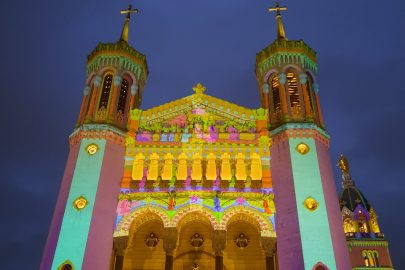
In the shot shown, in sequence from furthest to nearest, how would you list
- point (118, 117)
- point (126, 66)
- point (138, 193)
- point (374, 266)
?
point (374, 266), point (126, 66), point (118, 117), point (138, 193)

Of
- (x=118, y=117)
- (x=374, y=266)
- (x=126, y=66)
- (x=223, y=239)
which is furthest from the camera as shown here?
(x=374, y=266)

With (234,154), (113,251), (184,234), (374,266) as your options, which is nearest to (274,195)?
(234,154)

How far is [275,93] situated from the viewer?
29922mm

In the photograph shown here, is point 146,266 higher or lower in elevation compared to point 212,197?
lower

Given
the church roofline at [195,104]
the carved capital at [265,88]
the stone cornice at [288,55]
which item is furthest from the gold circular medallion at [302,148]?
the stone cornice at [288,55]

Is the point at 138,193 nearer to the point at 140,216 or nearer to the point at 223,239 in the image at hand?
the point at 140,216

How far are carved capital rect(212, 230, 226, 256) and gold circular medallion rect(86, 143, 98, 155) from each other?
8.88m

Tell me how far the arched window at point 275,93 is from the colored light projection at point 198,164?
1272mm

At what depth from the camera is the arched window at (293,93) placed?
1103 inches

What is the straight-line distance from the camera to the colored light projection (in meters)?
24.6

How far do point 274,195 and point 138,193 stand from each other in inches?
314

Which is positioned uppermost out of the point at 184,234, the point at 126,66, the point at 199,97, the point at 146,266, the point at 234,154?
the point at 126,66

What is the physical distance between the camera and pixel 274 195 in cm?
2483

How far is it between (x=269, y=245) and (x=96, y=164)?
36.3 ft
